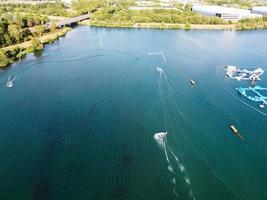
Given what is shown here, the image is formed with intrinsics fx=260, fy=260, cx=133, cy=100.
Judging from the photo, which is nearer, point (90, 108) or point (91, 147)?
point (91, 147)

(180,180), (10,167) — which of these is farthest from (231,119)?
(10,167)

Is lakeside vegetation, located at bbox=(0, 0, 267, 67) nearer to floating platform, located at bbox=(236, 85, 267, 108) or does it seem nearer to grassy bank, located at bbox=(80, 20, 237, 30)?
grassy bank, located at bbox=(80, 20, 237, 30)

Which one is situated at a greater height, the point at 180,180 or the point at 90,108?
the point at 90,108

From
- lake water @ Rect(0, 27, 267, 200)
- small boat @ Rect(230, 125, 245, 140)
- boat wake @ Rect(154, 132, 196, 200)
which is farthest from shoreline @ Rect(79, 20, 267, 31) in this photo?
boat wake @ Rect(154, 132, 196, 200)

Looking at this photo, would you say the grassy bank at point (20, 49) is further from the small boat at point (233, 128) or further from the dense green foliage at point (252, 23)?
the dense green foliage at point (252, 23)

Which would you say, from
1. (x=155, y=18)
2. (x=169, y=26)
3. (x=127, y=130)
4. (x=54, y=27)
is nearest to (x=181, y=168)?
(x=127, y=130)

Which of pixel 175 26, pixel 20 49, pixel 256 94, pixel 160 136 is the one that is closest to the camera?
pixel 160 136

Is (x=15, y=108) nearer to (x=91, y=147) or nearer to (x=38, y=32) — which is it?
(x=91, y=147)

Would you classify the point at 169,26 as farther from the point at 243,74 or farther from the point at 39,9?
the point at 39,9
